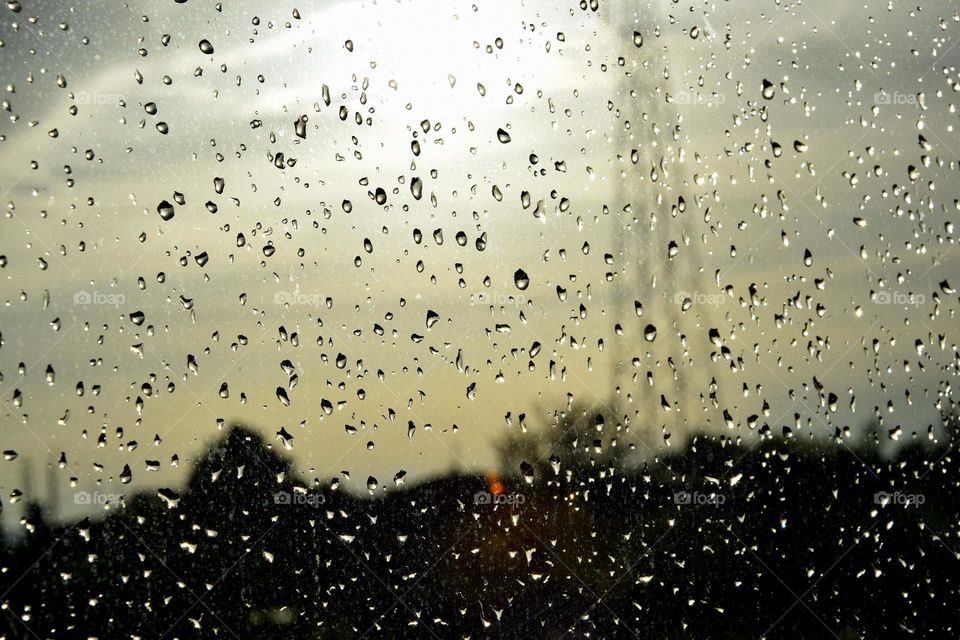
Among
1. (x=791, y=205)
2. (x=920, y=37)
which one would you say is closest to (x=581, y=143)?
(x=791, y=205)

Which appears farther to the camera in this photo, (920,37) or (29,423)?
(920,37)

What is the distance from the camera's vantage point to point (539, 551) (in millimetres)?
1204

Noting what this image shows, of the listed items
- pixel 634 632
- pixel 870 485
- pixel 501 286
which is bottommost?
pixel 634 632

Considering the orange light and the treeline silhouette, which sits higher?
the orange light

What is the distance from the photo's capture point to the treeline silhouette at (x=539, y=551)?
110 centimetres

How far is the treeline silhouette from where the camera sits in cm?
110

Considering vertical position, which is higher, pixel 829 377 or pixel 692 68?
pixel 692 68

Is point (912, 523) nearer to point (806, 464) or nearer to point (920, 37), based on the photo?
point (806, 464)

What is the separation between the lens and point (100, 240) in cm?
113

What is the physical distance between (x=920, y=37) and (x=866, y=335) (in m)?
0.54

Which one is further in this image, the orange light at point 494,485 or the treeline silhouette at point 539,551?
the orange light at point 494,485

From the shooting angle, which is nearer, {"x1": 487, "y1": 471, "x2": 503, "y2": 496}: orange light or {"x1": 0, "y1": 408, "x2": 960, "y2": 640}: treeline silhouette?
{"x1": 0, "y1": 408, "x2": 960, "y2": 640}: treeline silhouette

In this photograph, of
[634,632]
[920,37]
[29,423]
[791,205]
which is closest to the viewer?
[29,423]

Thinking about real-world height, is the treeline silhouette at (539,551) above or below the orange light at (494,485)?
below
